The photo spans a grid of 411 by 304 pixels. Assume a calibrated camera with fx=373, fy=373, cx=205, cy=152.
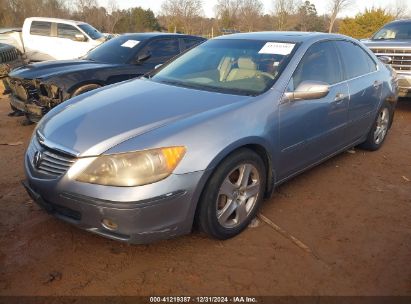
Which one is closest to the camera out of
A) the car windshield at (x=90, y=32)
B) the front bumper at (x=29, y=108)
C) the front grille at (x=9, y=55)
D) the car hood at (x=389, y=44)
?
the front bumper at (x=29, y=108)

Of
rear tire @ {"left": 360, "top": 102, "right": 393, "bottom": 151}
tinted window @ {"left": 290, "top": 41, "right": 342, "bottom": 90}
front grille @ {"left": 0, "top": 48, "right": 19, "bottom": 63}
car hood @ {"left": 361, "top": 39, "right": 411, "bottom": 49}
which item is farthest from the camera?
front grille @ {"left": 0, "top": 48, "right": 19, "bottom": 63}

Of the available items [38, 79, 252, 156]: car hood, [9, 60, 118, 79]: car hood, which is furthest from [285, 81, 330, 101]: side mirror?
[9, 60, 118, 79]: car hood

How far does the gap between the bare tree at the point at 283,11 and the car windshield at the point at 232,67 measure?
32.9 m

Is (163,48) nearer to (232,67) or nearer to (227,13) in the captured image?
(232,67)

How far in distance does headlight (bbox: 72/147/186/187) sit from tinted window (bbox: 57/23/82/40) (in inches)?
412

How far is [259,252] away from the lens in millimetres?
2859

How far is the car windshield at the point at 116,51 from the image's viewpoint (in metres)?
6.37

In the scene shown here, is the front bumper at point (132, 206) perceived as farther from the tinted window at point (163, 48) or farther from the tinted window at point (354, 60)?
the tinted window at point (163, 48)

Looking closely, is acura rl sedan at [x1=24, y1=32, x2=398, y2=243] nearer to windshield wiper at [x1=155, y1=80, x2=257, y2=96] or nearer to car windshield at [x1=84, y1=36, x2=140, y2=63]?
windshield wiper at [x1=155, y1=80, x2=257, y2=96]

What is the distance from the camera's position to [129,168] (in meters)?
2.40

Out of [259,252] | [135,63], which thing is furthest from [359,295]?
[135,63]

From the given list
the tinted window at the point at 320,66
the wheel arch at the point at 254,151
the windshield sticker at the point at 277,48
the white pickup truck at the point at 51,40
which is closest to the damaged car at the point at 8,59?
the white pickup truck at the point at 51,40

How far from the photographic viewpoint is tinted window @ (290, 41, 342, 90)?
3453 millimetres

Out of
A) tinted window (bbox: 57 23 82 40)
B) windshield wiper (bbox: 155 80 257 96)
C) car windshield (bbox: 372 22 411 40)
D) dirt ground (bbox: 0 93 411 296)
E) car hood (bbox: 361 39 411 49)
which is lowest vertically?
dirt ground (bbox: 0 93 411 296)
